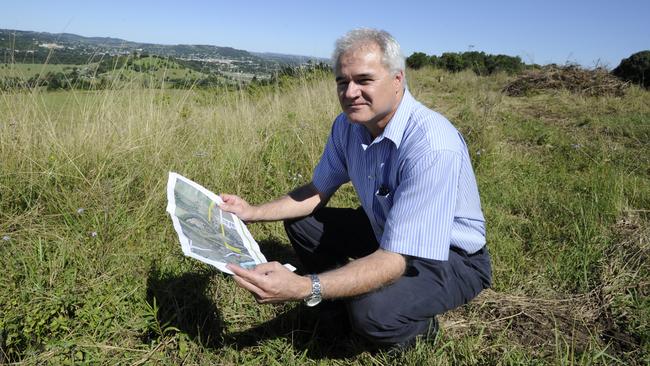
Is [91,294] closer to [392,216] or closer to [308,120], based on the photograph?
[392,216]

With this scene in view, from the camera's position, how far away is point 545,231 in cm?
303

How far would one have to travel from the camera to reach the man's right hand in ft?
7.04

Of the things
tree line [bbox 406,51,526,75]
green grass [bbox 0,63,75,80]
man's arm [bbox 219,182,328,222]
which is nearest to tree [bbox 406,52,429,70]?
tree line [bbox 406,51,526,75]

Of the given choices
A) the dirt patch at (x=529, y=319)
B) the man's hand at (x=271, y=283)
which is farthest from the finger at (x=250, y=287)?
the dirt patch at (x=529, y=319)

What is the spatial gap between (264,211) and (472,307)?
1183 millimetres

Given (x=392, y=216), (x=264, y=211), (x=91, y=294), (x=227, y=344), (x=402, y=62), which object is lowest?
(x=227, y=344)

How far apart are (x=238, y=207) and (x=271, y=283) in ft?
2.47

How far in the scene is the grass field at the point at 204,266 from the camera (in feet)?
6.35

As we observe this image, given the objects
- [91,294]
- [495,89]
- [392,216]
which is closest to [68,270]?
[91,294]

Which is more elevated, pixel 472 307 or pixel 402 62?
pixel 402 62

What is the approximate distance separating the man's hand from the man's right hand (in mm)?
653

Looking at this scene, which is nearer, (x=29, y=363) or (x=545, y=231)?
(x=29, y=363)

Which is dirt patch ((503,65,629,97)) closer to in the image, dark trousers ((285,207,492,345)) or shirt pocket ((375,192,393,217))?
dark trousers ((285,207,492,345))

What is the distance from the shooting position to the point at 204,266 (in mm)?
2484
